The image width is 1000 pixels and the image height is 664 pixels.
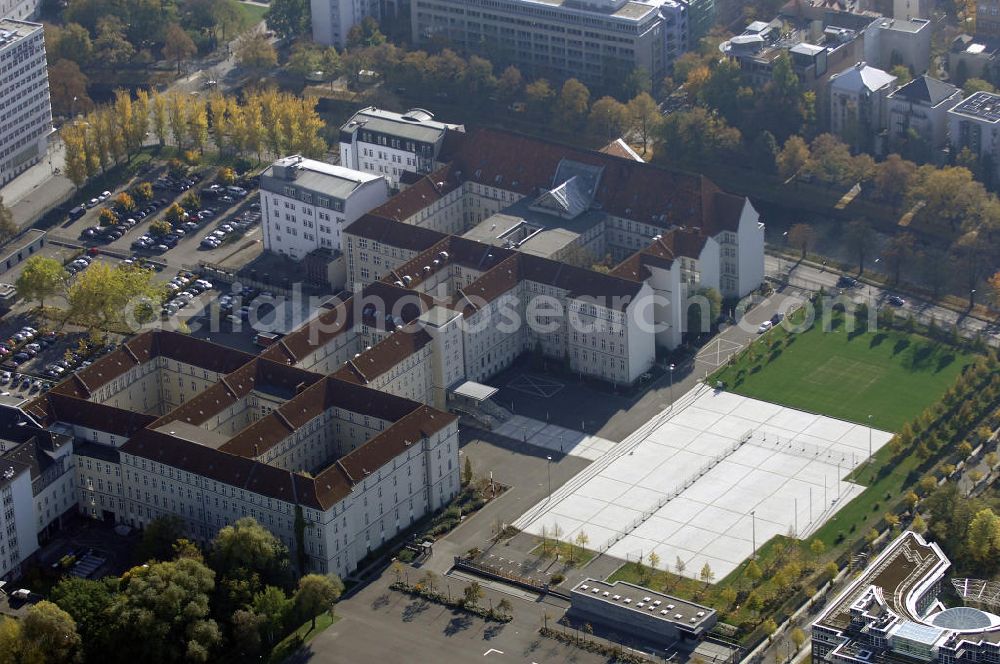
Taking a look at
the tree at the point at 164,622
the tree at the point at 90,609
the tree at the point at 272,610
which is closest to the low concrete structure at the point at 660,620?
the tree at the point at 272,610

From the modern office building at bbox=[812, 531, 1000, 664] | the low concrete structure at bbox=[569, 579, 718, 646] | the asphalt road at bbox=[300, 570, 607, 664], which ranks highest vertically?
the modern office building at bbox=[812, 531, 1000, 664]

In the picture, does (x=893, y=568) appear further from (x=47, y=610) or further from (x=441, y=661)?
(x=47, y=610)

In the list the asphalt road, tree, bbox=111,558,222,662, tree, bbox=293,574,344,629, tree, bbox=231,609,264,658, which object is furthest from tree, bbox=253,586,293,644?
tree, bbox=111,558,222,662

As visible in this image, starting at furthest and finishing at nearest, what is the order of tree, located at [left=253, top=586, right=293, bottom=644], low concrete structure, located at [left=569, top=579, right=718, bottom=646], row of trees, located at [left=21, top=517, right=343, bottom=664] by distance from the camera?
tree, located at [left=253, top=586, right=293, bottom=644], low concrete structure, located at [left=569, top=579, right=718, bottom=646], row of trees, located at [left=21, top=517, right=343, bottom=664]

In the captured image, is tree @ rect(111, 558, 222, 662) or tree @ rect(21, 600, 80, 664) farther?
tree @ rect(111, 558, 222, 662)

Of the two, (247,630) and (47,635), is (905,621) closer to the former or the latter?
(247,630)

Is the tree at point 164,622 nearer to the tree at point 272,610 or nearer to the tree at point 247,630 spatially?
the tree at point 247,630

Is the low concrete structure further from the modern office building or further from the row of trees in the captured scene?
the row of trees

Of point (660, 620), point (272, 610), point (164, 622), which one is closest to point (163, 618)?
point (164, 622)
